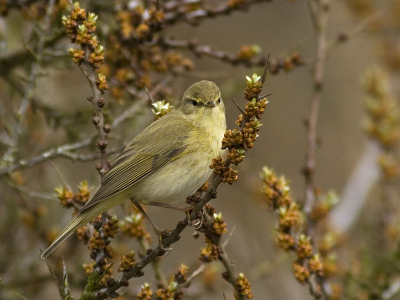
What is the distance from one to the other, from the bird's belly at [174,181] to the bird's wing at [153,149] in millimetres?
71

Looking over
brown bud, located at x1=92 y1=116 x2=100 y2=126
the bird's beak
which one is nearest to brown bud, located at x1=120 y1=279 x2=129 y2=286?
brown bud, located at x1=92 y1=116 x2=100 y2=126

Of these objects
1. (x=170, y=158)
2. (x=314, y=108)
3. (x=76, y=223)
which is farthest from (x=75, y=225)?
(x=314, y=108)

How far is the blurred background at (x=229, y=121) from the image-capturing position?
4.61m

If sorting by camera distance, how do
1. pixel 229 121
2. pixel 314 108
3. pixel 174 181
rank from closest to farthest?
pixel 174 181 → pixel 314 108 → pixel 229 121

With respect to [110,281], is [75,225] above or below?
above

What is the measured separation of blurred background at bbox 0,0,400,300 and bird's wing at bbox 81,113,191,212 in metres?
0.25

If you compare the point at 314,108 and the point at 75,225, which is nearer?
the point at 75,225

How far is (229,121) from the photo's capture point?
10.2m

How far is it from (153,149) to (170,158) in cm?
17

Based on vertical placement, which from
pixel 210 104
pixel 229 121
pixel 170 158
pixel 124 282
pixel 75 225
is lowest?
pixel 124 282

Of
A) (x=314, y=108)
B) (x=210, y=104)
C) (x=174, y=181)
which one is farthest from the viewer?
(x=314, y=108)

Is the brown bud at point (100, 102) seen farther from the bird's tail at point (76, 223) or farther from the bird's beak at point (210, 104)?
the bird's beak at point (210, 104)

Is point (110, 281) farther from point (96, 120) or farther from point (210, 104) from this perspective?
point (210, 104)

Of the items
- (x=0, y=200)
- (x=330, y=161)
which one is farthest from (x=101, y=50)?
(x=330, y=161)
